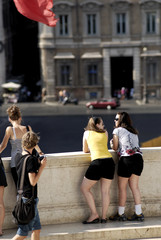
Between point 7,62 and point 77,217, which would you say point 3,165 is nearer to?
point 77,217

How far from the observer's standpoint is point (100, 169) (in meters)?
7.70

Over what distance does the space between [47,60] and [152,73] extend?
9194 millimetres

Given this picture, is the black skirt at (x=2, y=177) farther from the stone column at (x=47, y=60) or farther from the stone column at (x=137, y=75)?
the stone column at (x=137, y=75)

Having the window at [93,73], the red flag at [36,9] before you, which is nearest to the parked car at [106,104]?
the window at [93,73]

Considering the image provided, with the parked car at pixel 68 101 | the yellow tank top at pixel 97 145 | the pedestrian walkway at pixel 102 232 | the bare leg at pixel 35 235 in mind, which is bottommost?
the pedestrian walkway at pixel 102 232

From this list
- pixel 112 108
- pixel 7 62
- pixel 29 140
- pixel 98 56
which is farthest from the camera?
pixel 7 62

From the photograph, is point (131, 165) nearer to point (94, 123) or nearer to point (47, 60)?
point (94, 123)

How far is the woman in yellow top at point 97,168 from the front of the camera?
7.71 m

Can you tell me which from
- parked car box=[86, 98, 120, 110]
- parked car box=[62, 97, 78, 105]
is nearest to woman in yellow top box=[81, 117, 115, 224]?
parked car box=[86, 98, 120, 110]

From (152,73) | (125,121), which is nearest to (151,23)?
(152,73)

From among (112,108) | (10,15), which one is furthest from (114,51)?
(10,15)

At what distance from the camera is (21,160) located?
6.88 meters

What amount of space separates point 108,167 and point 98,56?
128ft

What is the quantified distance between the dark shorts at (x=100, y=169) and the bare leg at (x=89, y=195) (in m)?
0.08
